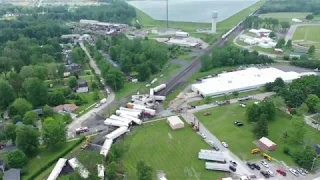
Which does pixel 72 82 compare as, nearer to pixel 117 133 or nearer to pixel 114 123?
pixel 114 123

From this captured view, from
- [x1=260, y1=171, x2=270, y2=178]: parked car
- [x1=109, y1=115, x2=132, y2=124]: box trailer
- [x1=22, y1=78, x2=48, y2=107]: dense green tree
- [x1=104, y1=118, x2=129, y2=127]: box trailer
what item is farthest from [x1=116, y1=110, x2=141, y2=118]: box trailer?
[x1=260, y1=171, x2=270, y2=178]: parked car

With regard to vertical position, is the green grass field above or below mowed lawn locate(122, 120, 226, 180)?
above

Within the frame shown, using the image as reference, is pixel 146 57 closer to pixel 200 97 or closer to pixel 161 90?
pixel 161 90

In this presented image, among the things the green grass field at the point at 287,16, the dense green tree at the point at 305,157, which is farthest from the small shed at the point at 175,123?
the green grass field at the point at 287,16

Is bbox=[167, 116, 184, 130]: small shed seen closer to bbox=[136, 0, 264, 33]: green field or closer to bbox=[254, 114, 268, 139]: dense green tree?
bbox=[254, 114, 268, 139]: dense green tree

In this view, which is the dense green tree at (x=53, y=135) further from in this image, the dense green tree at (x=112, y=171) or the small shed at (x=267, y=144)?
the small shed at (x=267, y=144)

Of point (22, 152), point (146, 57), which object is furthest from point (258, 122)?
point (146, 57)

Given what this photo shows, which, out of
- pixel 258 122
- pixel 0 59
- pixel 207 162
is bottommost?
pixel 207 162

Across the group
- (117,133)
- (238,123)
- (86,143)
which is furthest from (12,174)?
(238,123)
